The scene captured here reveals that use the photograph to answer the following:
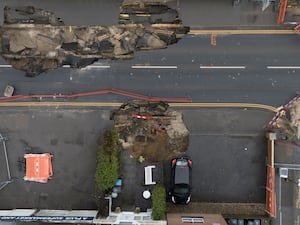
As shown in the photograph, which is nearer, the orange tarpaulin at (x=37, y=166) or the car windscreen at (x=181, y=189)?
the car windscreen at (x=181, y=189)

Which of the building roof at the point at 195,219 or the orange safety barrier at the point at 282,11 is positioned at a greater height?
the orange safety barrier at the point at 282,11

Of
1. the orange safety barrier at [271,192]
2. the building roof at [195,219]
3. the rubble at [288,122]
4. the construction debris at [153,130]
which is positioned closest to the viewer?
the building roof at [195,219]

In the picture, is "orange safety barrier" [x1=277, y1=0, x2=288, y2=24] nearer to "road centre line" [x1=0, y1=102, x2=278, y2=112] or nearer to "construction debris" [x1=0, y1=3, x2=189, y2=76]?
"road centre line" [x1=0, y1=102, x2=278, y2=112]

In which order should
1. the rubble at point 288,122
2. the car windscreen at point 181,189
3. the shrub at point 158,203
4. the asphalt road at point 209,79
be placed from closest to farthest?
the shrub at point 158,203 → the car windscreen at point 181,189 → the asphalt road at point 209,79 → the rubble at point 288,122

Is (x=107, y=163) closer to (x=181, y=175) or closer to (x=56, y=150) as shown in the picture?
(x=56, y=150)

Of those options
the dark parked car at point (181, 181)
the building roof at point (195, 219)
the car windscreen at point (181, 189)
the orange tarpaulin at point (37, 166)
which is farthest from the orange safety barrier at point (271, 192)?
the orange tarpaulin at point (37, 166)

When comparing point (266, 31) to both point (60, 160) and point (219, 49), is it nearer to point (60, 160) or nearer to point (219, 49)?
point (219, 49)

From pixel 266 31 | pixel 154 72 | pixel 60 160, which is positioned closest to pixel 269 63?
pixel 266 31

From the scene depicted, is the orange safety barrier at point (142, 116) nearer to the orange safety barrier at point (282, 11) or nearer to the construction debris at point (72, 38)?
the construction debris at point (72, 38)
